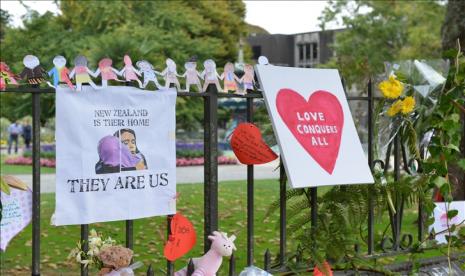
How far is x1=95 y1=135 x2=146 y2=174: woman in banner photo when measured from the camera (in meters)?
2.69

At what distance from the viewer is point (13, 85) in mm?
2543

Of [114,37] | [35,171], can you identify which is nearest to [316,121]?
[35,171]

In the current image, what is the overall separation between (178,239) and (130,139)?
556 millimetres

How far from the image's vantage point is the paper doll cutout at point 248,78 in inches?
125

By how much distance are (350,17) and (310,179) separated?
27.6 meters

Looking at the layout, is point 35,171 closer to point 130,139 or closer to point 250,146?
point 130,139

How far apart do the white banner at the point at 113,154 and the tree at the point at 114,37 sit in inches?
584

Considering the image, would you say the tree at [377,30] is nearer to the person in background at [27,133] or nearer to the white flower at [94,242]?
the person in background at [27,133]

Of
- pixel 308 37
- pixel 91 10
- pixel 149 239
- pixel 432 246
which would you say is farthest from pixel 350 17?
pixel 308 37

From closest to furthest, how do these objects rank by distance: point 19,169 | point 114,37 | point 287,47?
point 19,169 < point 114,37 < point 287,47

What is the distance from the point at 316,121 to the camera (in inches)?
131

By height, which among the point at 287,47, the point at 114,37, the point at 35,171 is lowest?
the point at 35,171

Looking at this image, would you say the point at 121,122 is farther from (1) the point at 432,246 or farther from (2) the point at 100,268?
(1) the point at 432,246

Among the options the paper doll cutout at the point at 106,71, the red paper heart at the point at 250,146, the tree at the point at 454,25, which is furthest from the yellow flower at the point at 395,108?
the tree at the point at 454,25
